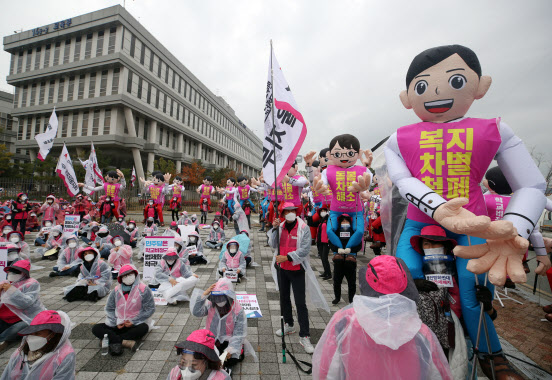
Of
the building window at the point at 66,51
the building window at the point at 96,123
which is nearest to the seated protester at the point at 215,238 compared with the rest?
the building window at the point at 96,123

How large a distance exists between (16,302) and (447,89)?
5.44 metres

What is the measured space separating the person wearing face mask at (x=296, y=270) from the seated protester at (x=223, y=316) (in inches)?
21.9

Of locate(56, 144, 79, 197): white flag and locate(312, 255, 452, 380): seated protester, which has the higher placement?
locate(56, 144, 79, 197): white flag

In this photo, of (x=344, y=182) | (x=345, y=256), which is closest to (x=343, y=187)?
(x=344, y=182)

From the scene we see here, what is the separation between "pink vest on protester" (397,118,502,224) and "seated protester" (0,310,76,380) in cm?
325

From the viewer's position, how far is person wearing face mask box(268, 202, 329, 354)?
3.20 meters

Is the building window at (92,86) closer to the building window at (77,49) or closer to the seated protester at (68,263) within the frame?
the building window at (77,49)

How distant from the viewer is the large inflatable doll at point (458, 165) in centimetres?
172

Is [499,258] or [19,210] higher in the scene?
[499,258]

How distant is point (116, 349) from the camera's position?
2994mm

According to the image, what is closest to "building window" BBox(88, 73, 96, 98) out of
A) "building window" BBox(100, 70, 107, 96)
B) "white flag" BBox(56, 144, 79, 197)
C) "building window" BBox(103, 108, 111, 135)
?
"building window" BBox(100, 70, 107, 96)

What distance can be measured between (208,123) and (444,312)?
47912mm

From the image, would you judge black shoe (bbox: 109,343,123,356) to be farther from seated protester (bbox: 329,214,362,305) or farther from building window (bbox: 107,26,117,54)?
building window (bbox: 107,26,117,54)

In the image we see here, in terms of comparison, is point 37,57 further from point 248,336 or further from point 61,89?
point 248,336
